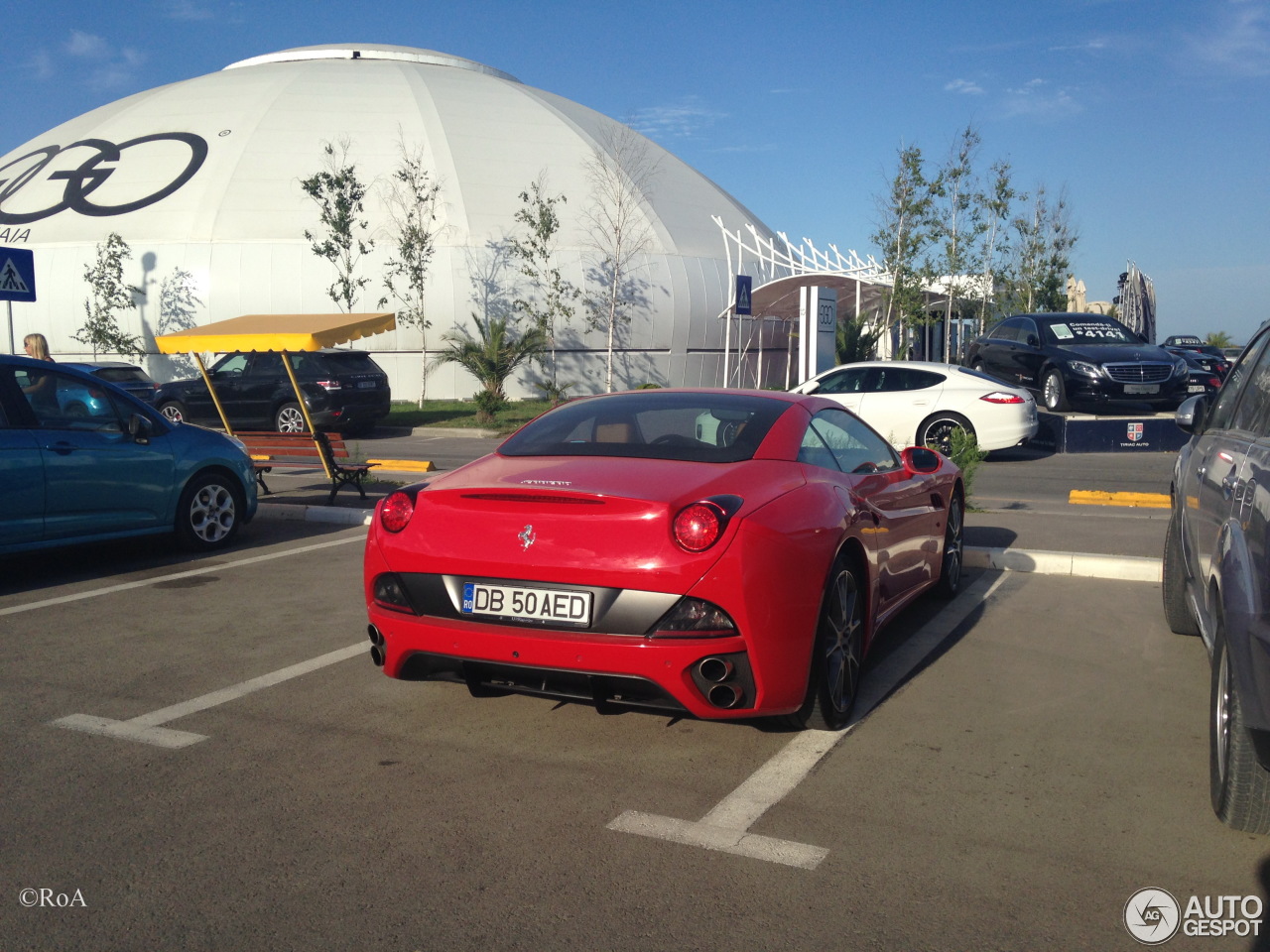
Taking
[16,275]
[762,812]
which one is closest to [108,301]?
[16,275]

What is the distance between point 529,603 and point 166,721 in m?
1.88

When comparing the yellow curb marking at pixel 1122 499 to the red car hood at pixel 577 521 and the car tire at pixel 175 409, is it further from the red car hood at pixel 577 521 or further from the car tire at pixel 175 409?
the car tire at pixel 175 409

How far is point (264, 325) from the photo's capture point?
12.4 m

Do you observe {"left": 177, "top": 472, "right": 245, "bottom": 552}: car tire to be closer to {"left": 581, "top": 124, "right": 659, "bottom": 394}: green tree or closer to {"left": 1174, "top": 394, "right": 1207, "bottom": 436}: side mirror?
{"left": 1174, "top": 394, "right": 1207, "bottom": 436}: side mirror

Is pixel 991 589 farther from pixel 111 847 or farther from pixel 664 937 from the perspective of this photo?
pixel 111 847

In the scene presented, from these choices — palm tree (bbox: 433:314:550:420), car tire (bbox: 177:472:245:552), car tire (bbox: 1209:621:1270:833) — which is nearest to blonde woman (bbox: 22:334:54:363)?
car tire (bbox: 177:472:245:552)

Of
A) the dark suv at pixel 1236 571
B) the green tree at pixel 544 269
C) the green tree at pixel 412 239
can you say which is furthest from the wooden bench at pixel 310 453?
the green tree at pixel 412 239

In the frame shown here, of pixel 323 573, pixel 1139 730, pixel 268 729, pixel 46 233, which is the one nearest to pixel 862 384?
pixel 323 573

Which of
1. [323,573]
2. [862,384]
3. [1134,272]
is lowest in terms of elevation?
[323,573]

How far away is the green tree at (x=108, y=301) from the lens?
31.7 metres

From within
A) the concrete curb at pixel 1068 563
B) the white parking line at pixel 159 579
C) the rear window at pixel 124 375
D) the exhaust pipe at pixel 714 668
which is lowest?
the white parking line at pixel 159 579

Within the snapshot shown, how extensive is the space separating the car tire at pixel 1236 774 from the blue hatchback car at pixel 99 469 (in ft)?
24.3

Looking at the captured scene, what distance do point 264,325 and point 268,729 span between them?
28.8 feet

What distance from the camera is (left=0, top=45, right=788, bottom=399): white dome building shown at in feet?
107
